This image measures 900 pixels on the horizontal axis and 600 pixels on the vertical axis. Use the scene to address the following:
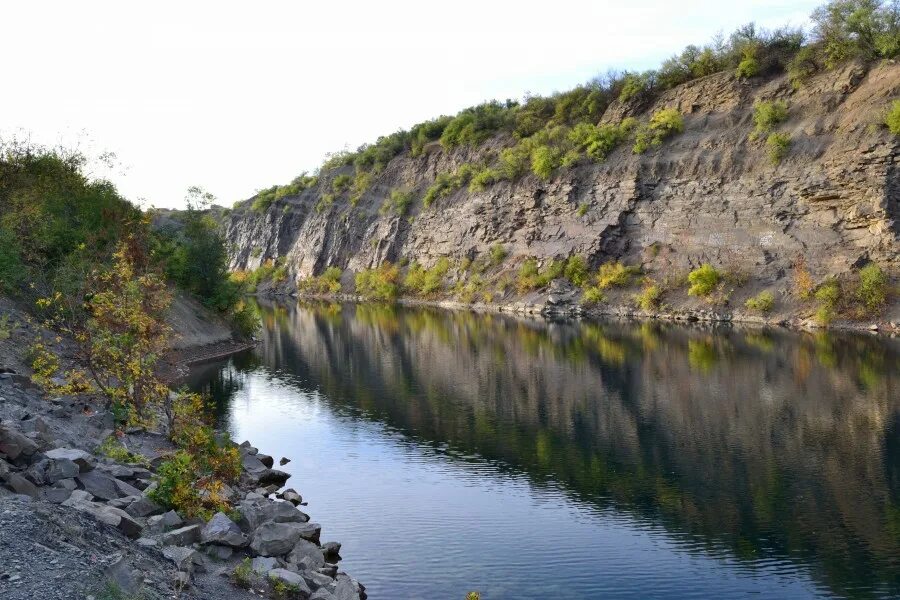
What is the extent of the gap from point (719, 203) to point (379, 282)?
46.8 m

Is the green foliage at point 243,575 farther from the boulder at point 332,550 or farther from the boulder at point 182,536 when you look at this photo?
the boulder at point 332,550

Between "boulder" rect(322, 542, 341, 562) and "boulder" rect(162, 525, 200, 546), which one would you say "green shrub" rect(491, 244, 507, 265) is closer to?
Result: "boulder" rect(322, 542, 341, 562)

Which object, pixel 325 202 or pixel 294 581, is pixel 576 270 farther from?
pixel 325 202

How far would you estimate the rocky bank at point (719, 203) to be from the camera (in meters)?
55.8

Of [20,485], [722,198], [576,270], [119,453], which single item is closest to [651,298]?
[576,270]

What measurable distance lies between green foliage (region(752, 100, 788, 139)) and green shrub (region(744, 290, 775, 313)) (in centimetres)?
1726

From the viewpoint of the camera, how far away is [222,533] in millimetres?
13289

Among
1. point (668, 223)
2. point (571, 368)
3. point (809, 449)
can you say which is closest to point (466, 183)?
point (668, 223)

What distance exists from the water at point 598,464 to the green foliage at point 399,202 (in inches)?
2525

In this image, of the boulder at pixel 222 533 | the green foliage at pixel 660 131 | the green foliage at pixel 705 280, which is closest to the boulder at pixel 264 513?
the boulder at pixel 222 533

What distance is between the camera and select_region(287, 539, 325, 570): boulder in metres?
13.8

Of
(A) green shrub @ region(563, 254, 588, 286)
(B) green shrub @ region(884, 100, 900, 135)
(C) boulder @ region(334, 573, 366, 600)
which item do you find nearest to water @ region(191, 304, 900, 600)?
(C) boulder @ region(334, 573, 366, 600)

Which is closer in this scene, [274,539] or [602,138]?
[274,539]

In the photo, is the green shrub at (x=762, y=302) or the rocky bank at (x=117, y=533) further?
the green shrub at (x=762, y=302)
